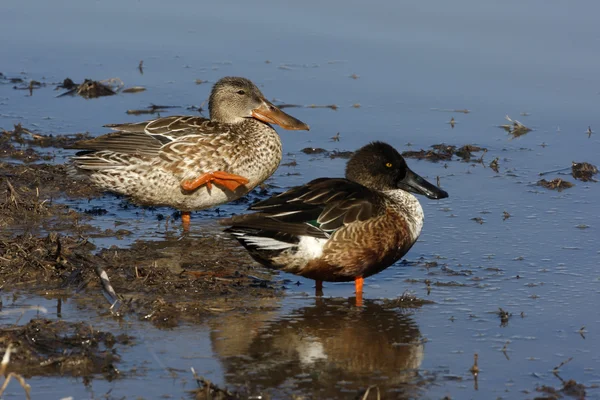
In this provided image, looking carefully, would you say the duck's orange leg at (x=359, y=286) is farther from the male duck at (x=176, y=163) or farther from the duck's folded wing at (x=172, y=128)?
the duck's folded wing at (x=172, y=128)

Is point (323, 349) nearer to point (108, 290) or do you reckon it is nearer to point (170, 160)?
point (108, 290)

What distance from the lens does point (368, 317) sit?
5992mm

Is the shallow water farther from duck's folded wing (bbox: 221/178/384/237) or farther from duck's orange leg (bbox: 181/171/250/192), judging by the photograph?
duck's folded wing (bbox: 221/178/384/237)

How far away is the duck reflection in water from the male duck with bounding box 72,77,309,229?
189 centimetres

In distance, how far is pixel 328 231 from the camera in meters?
6.11

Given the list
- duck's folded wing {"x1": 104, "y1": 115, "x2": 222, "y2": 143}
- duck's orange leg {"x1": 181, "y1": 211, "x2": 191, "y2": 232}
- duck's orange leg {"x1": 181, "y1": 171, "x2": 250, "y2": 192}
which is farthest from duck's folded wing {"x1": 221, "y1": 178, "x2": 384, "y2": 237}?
duck's folded wing {"x1": 104, "y1": 115, "x2": 222, "y2": 143}

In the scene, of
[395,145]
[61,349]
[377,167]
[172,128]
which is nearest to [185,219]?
[172,128]

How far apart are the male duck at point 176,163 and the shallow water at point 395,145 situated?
24 cm

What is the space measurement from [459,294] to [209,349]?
5.92ft

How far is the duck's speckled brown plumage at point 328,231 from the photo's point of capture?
600 centimetres

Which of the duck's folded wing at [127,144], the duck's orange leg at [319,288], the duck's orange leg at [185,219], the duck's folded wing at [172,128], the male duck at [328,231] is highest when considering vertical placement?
the duck's folded wing at [172,128]

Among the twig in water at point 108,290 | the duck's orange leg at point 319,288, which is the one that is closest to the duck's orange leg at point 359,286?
the duck's orange leg at point 319,288

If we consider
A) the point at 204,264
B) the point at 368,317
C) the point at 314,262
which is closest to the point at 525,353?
the point at 368,317

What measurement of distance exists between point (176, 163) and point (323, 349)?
2.83 metres
